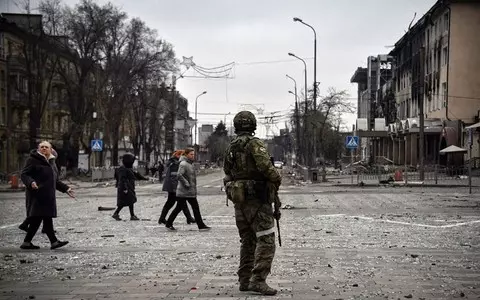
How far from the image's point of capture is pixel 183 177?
13281 mm

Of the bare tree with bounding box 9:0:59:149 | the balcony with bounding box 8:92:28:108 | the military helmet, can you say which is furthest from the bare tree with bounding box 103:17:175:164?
the military helmet

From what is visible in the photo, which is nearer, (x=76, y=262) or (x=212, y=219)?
(x=76, y=262)

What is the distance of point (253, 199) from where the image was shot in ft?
21.3

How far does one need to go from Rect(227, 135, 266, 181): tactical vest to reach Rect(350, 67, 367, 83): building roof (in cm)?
9689

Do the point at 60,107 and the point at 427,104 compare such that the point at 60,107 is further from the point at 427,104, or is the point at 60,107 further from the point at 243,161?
the point at 243,161

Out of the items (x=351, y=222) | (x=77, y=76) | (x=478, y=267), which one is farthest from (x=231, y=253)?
(x=77, y=76)

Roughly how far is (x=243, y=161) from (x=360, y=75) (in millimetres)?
98887

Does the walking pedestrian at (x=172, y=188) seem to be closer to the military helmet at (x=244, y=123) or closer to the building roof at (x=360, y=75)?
the military helmet at (x=244, y=123)

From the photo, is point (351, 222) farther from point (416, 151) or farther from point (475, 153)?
point (416, 151)

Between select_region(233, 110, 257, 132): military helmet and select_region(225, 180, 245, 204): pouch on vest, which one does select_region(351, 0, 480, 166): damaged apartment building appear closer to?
select_region(233, 110, 257, 132): military helmet

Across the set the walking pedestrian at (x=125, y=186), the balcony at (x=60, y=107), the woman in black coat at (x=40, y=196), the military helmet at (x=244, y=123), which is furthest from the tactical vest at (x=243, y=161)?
the balcony at (x=60, y=107)

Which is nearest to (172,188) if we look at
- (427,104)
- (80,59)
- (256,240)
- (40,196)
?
(40,196)

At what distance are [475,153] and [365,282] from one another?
4051cm

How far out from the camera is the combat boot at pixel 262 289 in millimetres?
6277
